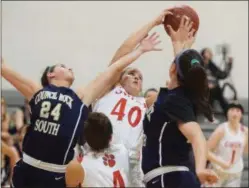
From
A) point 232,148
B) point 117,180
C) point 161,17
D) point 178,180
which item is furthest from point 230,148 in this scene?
point 178,180

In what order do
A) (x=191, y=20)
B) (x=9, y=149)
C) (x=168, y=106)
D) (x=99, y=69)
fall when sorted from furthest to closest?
1. (x=99, y=69)
2. (x=9, y=149)
3. (x=191, y=20)
4. (x=168, y=106)

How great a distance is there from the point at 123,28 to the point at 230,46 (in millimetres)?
2055

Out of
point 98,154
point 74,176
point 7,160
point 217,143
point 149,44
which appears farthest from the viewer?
point 217,143

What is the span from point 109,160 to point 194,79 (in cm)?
116

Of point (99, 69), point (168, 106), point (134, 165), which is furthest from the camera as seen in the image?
point (99, 69)

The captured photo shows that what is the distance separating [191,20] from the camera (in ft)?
16.6

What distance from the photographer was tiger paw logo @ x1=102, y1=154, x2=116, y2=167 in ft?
16.1

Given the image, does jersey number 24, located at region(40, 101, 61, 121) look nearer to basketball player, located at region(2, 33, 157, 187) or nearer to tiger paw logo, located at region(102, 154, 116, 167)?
basketball player, located at region(2, 33, 157, 187)

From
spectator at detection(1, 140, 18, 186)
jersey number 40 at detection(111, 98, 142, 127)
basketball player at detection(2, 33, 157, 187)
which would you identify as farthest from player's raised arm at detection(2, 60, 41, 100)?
spectator at detection(1, 140, 18, 186)

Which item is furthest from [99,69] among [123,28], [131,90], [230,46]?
[131,90]

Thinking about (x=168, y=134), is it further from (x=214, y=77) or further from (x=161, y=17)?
(x=214, y=77)

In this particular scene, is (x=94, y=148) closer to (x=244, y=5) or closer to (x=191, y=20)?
(x=191, y=20)

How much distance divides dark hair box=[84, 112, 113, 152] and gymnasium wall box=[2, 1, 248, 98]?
8598mm

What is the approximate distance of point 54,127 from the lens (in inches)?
187
